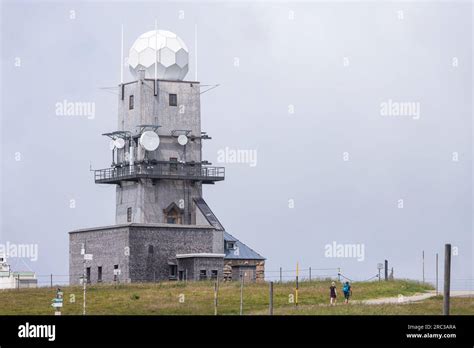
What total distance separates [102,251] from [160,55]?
1325 centimetres

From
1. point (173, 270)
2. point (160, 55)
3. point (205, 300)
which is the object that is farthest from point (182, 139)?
point (205, 300)

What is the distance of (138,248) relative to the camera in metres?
86.8

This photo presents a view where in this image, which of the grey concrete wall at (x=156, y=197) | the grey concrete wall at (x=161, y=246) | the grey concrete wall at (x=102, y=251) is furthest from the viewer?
the grey concrete wall at (x=156, y=197)

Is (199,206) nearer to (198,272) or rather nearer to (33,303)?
(198,272)

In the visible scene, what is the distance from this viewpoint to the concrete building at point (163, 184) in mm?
88562

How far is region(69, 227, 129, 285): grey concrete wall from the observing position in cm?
8700

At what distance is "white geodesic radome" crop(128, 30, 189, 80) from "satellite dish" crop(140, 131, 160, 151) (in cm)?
464

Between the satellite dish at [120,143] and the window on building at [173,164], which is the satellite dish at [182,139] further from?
the satellite dish at [120,143]

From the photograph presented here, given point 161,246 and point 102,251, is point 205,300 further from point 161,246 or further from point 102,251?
point 102,251

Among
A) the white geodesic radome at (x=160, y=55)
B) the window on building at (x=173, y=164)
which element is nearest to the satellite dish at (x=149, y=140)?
the window on building at (x=173, y=164)

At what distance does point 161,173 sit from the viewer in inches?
3590

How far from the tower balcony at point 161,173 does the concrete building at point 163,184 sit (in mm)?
56

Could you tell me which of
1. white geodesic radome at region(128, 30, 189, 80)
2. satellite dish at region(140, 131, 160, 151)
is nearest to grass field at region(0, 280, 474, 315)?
satellite dish at region(140, 131, 160, 151)
